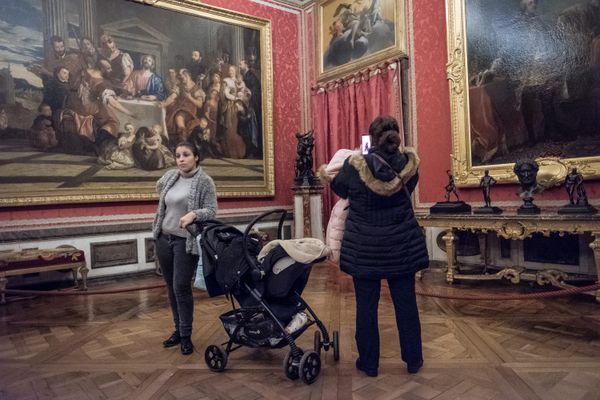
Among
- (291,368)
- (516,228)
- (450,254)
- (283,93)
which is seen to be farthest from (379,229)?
(283,93)

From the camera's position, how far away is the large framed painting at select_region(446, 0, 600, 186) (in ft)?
15.6

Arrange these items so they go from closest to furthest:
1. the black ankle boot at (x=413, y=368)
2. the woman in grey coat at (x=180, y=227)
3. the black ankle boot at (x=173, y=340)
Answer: the black ankle boot at (x=413, y=368)
the woman in grey coat at (x=180, y=227)
the black ankle boot at (x=173, y=340)

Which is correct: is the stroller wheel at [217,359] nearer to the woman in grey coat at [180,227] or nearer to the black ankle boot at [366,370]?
the woman in grey coat at [180,227]

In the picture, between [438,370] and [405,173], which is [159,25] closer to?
[405,173]

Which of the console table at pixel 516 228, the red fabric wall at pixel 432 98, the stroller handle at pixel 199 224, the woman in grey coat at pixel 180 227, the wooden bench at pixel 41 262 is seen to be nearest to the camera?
the stroller handle at pixel 199 224

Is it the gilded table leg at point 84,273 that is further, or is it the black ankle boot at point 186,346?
the gilded table leg at point 84,273

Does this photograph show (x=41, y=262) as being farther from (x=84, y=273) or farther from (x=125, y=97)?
(x=125, y=97)

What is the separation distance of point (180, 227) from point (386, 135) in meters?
1.57

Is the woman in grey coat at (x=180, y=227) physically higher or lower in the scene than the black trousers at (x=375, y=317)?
higher

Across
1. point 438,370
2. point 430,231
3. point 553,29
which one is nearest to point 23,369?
point 438,370

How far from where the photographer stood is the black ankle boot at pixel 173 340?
11.0 ft

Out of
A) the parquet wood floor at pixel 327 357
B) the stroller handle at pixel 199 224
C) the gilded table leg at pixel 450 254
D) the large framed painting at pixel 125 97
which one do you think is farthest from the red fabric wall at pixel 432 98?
the stroller handle at pixel 199 224

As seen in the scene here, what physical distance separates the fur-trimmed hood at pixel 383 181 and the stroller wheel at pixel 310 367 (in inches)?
42.9

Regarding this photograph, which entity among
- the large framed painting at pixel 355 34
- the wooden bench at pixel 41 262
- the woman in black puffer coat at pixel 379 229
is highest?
the large framed painting at pixel 355 34
